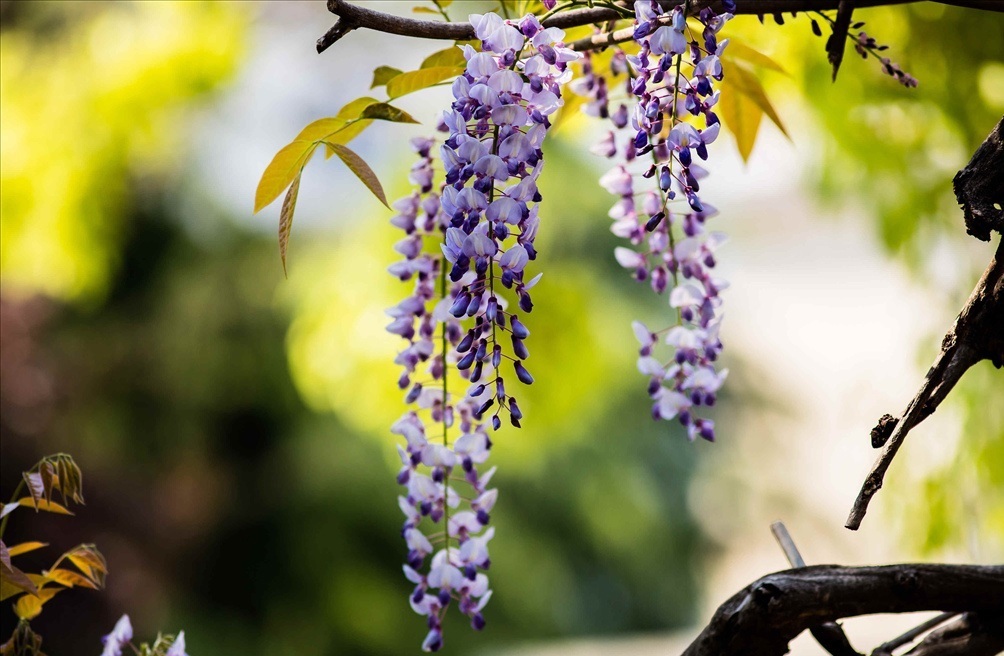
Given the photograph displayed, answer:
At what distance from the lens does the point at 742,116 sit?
47 centimetres

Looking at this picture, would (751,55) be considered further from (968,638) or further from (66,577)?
(66,577)

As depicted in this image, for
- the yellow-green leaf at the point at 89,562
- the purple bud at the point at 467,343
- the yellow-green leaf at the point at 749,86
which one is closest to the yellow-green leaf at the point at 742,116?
the yellow-green leaf at the point at 749,86

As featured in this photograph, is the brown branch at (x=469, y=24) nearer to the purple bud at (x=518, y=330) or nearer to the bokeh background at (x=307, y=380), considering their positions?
the purple bud at (x=518, y=330)

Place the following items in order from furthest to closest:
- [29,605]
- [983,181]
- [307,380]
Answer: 1. [307,380]
2. [29,605]
3. [983,181]

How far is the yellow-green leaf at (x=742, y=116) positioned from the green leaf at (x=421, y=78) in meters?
0.17

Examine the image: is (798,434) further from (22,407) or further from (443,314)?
(443,314)

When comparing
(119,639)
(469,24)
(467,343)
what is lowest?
(119,639)

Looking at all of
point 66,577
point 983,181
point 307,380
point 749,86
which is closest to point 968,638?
point 983,181

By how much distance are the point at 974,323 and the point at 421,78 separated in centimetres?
21

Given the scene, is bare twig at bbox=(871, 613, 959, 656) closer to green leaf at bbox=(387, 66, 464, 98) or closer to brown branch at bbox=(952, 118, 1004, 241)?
brown branch at bbox=(952, 118, 1004, 241)

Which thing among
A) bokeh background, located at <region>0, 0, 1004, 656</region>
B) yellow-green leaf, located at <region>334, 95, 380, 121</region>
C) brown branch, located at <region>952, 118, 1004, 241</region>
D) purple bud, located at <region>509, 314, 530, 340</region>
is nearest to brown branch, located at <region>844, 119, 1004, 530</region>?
brown branch, located at <region>952, 118, 1004, 241</region>

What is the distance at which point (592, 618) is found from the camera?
13.5ft

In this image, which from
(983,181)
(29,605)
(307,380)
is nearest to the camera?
(983,181)

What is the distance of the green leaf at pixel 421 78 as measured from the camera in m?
0.35
